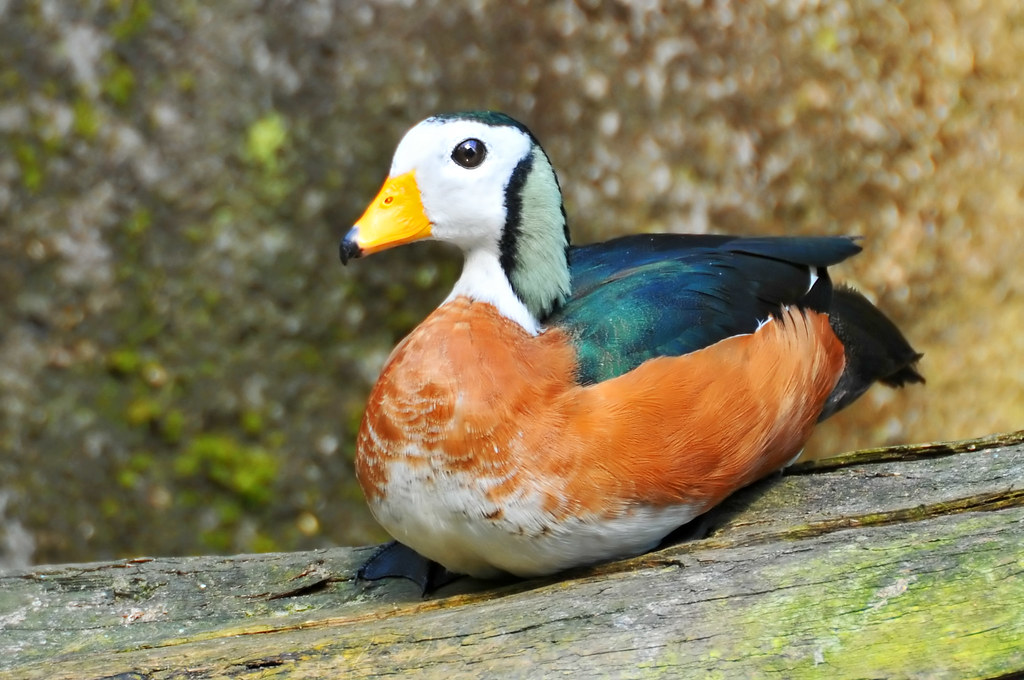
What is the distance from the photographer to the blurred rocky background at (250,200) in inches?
173

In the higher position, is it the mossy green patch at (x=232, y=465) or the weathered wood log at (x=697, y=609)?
the mossy green patch at (x=232, y=465)

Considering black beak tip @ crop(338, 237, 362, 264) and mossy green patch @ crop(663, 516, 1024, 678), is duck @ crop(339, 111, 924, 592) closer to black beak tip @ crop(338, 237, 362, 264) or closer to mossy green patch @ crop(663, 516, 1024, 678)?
black beak tip @ crop(338, 237, 362, 264)

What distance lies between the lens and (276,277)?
14.8 ft

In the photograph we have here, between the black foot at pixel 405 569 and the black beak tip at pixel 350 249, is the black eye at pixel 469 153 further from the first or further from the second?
the black foot at pixel 405 569

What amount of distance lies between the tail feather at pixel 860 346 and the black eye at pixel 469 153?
3.77 ft

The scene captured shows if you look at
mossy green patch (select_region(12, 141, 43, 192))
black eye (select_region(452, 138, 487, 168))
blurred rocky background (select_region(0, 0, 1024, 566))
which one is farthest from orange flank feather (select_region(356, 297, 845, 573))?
mossy green patch (select_region(12, 141, 43, 192))

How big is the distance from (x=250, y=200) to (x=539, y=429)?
7.94 ft

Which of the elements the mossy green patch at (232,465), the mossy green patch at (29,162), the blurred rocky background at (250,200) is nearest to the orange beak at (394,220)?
the blurred rocky background at (250,200)

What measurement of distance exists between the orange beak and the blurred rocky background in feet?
6.17

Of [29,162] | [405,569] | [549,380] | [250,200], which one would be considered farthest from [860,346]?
[29,162]

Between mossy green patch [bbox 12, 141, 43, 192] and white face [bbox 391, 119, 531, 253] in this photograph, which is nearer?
white face [bbox 391, 119, 531, 253]

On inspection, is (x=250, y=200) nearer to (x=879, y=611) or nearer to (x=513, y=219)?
(x=513, y=219)

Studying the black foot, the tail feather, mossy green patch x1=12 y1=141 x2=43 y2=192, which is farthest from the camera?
mossy green patch x1=12 y1=141 x2=43 y2=192

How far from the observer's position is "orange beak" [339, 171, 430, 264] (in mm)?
2629
